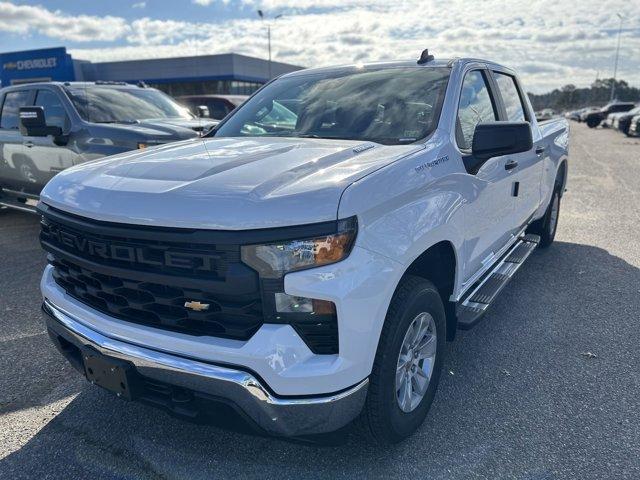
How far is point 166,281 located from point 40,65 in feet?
134

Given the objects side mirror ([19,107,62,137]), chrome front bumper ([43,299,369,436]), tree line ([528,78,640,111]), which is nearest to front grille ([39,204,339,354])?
chrome front bumper ([43,299,369,436])

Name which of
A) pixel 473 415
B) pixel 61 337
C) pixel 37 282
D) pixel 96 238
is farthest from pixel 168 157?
pixel 37 282

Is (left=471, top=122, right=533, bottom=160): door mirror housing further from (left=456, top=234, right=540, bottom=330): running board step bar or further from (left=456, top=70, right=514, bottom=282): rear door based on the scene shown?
(left=456, top=234, right=540, bottom=330): running board step bar

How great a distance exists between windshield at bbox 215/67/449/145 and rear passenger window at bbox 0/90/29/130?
4.93 meters

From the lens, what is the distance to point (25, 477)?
8.06 feet

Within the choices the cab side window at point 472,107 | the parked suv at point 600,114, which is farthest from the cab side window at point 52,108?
the parked suv at point 600,114

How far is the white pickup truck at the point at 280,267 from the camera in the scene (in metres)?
2.00

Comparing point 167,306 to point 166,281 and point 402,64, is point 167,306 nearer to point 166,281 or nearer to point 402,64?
point 166,281

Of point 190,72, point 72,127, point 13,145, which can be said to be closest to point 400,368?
point 72,127

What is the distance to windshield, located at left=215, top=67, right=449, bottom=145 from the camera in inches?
121

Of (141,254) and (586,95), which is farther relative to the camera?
(586,95)

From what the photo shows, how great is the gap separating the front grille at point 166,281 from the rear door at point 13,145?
5.28 meters

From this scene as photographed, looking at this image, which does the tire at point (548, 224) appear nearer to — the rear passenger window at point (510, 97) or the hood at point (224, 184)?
the rear passenger window at point (510, 97)

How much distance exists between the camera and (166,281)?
2109mm
